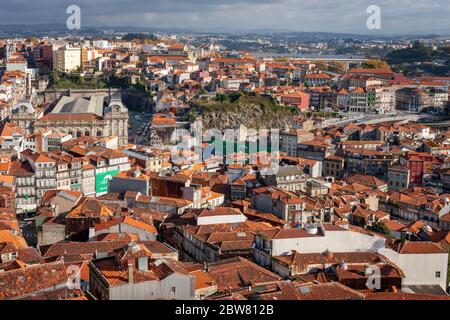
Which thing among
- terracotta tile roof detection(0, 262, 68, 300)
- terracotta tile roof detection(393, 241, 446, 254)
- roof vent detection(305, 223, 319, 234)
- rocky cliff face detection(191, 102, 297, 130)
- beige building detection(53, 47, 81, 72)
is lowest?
terracotta tile roof detection(393, 241, 446, 254)

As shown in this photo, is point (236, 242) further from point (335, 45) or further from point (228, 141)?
point (335, 45)

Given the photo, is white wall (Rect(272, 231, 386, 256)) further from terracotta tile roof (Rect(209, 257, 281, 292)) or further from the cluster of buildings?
terracotta tile roof (Rect(209, 257, 281, 292))

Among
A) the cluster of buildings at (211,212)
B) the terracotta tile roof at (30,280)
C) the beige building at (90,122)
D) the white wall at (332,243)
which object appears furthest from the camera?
the beige building at (90,122)

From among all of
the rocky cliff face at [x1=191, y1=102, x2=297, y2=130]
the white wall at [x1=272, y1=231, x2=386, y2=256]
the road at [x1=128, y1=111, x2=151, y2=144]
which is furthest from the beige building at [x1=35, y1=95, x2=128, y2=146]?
the white wall at [x1=272, y1=231, x2=386, y2=256]

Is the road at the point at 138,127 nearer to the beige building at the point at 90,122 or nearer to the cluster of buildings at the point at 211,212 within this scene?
the beige building at the point at 90,122

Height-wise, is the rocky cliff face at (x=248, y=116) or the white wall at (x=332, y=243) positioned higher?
the rocky cliff face at (x=248, y=116)

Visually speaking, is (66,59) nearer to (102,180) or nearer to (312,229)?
(102,180)

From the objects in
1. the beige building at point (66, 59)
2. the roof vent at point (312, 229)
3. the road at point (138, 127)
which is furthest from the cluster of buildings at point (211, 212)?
the beige building at point (66, 59)
